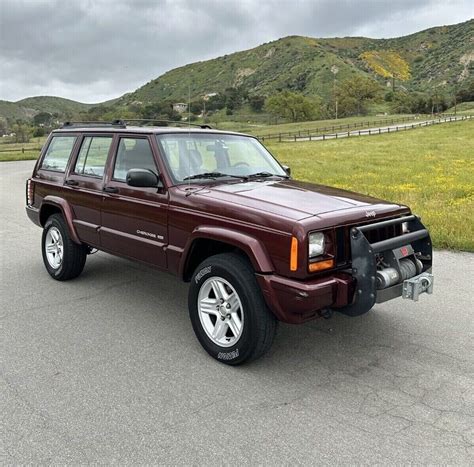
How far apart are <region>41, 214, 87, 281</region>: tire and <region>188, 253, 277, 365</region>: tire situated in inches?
90.1

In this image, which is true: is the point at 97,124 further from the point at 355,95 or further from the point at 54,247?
the point at 355,95

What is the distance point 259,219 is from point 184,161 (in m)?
1.33

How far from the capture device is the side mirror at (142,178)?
4.17 metres

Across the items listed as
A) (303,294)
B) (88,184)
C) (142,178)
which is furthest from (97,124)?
(303,294)

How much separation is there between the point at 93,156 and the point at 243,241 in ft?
8.58

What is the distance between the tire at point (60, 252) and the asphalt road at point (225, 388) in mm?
510

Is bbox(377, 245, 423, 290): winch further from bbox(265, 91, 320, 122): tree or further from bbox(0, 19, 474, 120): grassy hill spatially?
bbox(0, 19, 474, 120): grassy hill

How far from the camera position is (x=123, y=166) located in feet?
16.0

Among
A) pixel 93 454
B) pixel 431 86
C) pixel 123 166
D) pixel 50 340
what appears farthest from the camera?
pixel 431 86

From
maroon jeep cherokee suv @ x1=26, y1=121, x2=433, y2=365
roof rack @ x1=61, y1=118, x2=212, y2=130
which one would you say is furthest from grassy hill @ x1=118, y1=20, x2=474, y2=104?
maroon jeep cherokee suv @ x1=26, y1=121, x2=433, y2=365

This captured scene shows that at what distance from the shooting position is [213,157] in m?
4.79

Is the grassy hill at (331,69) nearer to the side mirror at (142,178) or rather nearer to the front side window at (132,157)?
the front side window at (132,157)

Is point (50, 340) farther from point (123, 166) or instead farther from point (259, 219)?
point (259, 219)

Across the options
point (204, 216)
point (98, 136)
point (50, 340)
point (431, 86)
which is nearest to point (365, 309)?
point (204, 216)
